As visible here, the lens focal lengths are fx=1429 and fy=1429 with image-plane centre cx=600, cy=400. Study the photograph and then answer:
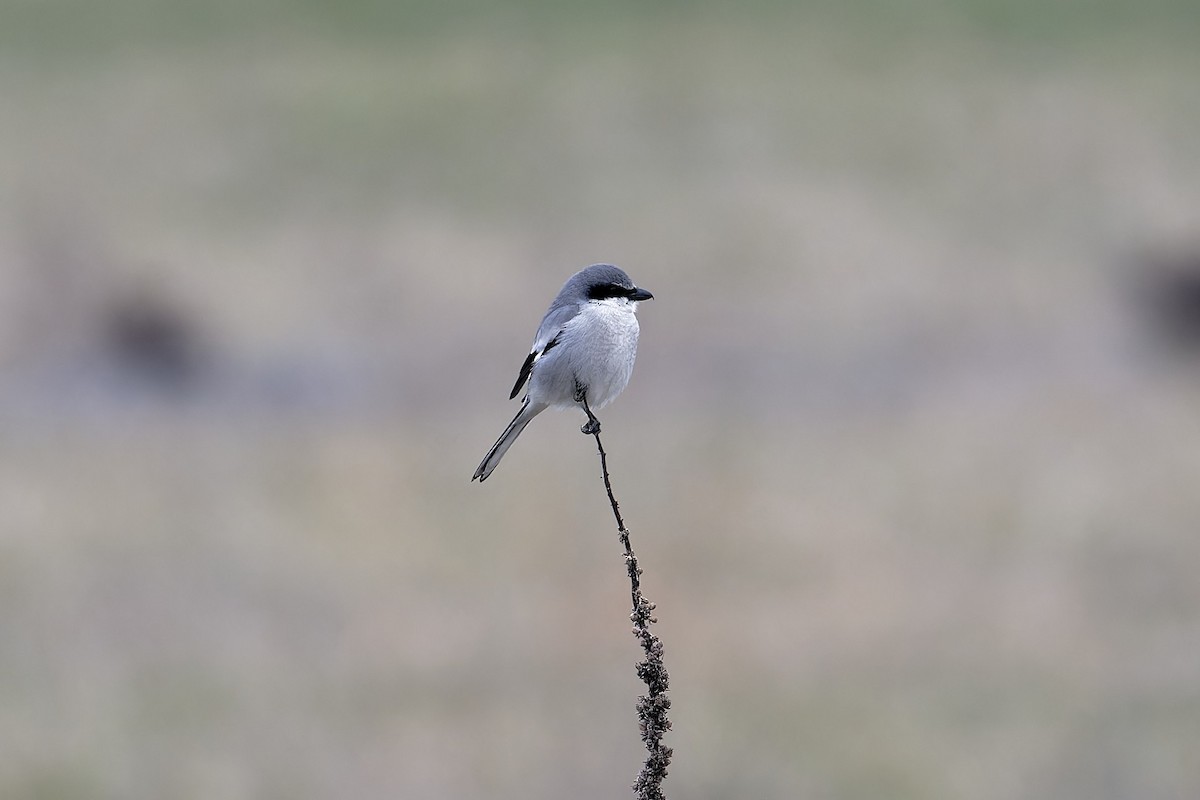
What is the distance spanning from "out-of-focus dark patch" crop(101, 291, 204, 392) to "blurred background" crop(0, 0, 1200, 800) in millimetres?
79

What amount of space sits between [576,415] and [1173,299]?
15518mm

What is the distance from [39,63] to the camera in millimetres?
30531

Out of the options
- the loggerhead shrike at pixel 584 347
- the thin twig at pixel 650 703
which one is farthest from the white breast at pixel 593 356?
the thin twig at pixel 650 703

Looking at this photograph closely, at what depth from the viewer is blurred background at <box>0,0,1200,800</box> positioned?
514 inches

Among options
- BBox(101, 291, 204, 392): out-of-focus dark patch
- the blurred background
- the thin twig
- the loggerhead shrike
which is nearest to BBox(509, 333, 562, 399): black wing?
the loggerhead shrike

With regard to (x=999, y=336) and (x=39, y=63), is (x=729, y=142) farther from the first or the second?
(x=39, y=63)

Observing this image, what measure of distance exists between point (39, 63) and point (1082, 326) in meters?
22.2

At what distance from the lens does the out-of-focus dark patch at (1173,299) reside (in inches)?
1051

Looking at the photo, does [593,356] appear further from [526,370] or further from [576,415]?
[576,415]

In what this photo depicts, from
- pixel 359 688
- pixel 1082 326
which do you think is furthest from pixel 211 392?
pixel 1082 326

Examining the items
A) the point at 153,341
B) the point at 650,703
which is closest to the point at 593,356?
the point at 650,703

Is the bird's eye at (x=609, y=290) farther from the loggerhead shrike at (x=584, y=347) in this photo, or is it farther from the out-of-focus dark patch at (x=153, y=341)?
the out-of-focus dark patch at (x=153, y=341)

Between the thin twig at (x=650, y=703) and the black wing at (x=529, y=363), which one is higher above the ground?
the black wing at (x=529, y=363)

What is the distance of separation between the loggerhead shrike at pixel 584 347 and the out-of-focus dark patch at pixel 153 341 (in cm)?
1871
